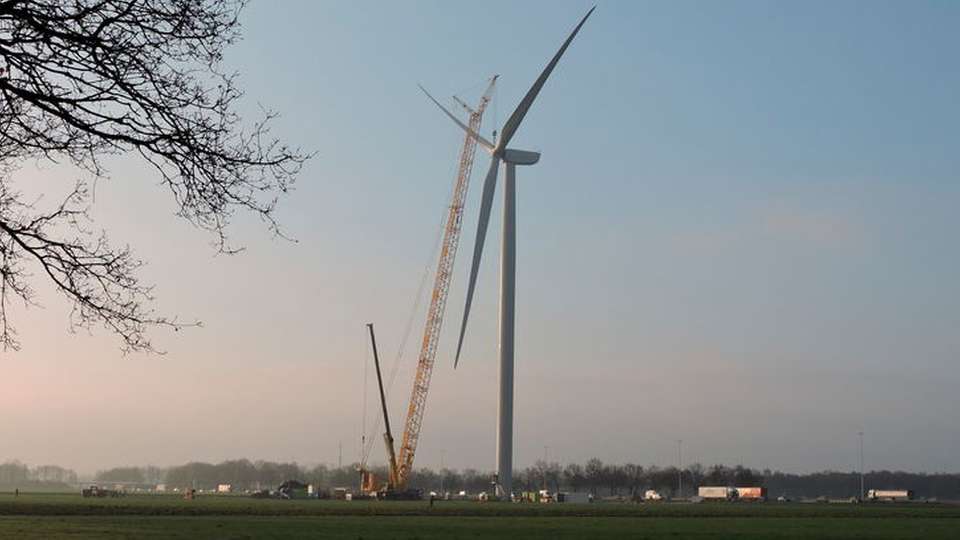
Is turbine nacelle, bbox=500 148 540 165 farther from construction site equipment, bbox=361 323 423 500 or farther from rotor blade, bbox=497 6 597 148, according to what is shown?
construction site equipment, bbox=361 323 423 500

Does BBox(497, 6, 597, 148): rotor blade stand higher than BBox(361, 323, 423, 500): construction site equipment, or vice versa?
BBox(497, 6, 597, 148): rotor blade

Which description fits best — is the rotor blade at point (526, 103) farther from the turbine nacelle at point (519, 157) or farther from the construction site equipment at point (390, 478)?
the construction site equipment at point (390, 478)

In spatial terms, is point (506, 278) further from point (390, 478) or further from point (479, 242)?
point (390, 478)

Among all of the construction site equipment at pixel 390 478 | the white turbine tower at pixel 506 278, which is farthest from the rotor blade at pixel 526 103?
the construction site equipment at pixel 390 478

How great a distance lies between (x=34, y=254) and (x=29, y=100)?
193cm

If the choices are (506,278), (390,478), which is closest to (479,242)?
(506,278)

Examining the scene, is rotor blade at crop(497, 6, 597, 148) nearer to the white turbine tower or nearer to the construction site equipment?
the white turbine tower

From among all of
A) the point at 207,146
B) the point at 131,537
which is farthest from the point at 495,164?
the point at 207,146

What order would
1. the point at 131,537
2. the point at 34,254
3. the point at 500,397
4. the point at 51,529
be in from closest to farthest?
the point at 34,254 → the point at 131,537 → the point at 51,529 → the point at 500,397

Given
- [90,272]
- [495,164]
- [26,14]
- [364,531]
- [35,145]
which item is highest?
[495,164]

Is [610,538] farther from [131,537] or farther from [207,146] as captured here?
[207,146]

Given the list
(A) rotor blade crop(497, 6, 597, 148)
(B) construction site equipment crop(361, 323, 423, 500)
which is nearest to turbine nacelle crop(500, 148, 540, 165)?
(A) rotor blade crop(497, 6, 597, 148)

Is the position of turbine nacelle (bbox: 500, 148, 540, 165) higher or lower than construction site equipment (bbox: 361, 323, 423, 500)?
higher

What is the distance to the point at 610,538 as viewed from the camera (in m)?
47.7
